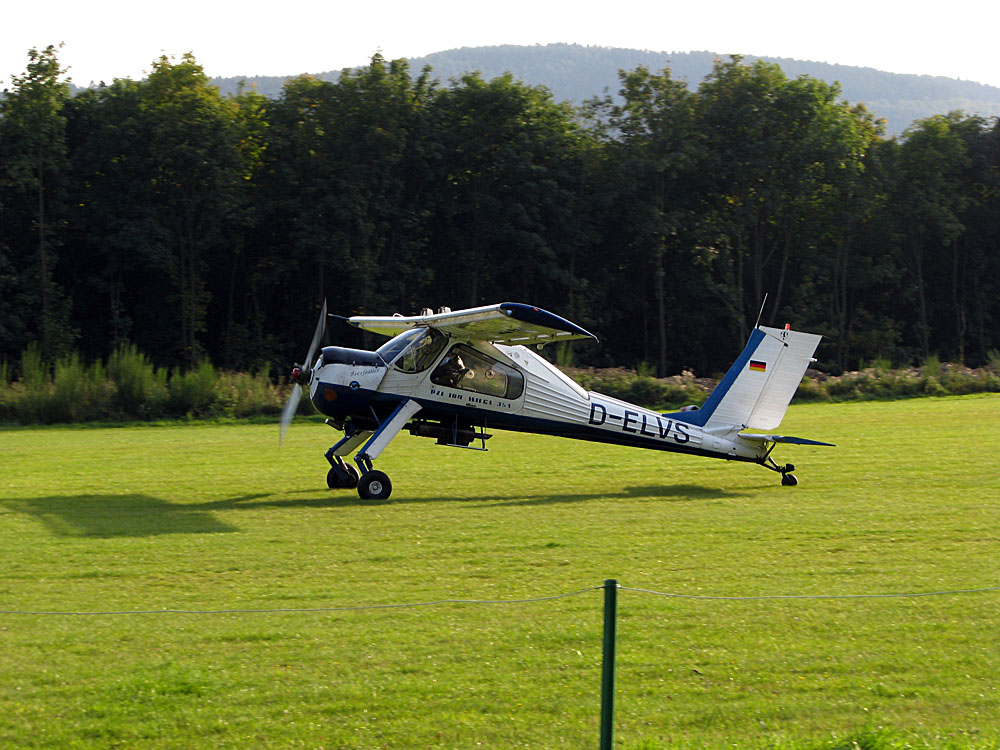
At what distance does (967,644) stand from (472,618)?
141 inches

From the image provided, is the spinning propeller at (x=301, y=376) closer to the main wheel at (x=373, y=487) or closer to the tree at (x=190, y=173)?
the main wheel at (x=373, y=487)

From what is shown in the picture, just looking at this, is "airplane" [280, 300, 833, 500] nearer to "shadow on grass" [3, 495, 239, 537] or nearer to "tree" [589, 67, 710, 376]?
"shadow on grass" [3, 495, 239, 537]

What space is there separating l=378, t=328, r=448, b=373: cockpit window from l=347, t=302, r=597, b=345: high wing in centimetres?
20

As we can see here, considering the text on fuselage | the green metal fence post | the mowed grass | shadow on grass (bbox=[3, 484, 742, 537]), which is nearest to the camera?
the green metal fence post

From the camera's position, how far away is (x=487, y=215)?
145ft

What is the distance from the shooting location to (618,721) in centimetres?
591

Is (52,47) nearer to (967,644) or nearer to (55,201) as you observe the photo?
(55,201)

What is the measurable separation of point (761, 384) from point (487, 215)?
30.0m

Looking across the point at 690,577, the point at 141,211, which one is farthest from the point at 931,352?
the point at 690,577

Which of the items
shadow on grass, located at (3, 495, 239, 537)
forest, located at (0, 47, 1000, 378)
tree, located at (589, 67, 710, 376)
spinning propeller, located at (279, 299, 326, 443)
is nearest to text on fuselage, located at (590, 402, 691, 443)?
spinning propeller, located at (279, 299, 326, 443)

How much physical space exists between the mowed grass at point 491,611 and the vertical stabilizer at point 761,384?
3.33 feet

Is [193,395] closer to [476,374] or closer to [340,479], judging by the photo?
[340,479]

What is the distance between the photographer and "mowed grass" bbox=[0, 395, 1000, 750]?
5.90 m

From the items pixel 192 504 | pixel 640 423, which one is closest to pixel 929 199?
pixel 640 423
